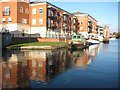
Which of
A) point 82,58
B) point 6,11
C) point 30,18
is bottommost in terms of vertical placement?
point 82,58

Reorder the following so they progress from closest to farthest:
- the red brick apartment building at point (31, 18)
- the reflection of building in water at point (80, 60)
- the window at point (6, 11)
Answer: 1. the reflection of building in water at point (80, 60)
2. the red brick apartment building at point (31, 18)
3. the window at point (6, 11)

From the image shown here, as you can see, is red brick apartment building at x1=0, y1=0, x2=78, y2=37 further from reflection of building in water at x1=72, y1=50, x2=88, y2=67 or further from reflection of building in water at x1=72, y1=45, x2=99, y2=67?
reflection of building in water at x1=72, y1=50, x2=88, y2=67

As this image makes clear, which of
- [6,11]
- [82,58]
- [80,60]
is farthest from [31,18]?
[80,60]

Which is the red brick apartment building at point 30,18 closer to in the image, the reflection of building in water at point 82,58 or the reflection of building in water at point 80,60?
the reflection of building in water at point 82,58

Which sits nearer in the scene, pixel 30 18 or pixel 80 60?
pixel 80 60

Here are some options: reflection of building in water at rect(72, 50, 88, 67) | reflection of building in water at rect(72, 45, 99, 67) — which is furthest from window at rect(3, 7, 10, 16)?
reflection of building in water at rect(72, 50, 88, 67)

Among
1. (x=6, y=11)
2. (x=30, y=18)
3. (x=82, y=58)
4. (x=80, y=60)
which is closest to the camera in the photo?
(x=80, y=60)

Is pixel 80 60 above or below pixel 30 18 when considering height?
below

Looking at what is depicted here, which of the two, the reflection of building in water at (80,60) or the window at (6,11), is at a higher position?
the window at (6,11)

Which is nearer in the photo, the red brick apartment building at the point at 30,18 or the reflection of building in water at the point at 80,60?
the reflection of building in water at the point at 80,60

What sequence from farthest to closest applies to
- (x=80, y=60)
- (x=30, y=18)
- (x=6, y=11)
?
(x=30, y=18) → (x=6, y=11) → (x=80, y=60)

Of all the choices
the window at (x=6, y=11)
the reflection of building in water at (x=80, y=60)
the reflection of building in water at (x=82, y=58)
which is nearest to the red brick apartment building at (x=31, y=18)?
the window at (x=6, y=11)

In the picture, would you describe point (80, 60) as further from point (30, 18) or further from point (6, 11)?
point (30, 18)

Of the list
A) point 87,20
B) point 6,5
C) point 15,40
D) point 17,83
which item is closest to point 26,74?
point 17,83
